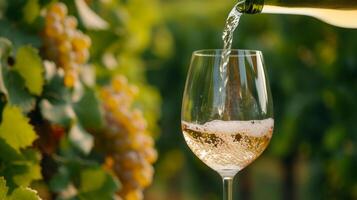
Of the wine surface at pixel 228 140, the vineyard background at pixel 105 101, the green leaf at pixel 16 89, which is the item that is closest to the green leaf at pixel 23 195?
the vineyard background at pixel 105 101

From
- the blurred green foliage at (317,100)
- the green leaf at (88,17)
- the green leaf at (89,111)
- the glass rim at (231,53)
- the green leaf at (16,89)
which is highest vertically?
the green leaf at (88,17)

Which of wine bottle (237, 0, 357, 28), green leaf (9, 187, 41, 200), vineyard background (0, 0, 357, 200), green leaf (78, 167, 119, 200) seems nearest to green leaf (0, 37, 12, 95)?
vineyard background (0, 0, 357, 200)

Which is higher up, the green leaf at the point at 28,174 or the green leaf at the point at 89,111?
the green leaf at the point at 89,111

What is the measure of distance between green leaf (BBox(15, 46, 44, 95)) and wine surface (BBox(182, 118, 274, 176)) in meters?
0.46

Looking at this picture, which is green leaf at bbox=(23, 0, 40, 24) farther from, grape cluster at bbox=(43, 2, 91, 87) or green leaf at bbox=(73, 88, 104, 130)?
green leaf at bbox=(73, 88, 104, 130)

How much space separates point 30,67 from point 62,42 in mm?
207

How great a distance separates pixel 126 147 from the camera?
3111 mm

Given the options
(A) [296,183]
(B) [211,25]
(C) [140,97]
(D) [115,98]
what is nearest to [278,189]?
(A) [296,183]

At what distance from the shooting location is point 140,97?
4.47 metres

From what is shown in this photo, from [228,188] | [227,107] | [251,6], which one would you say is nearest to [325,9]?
[251,6]

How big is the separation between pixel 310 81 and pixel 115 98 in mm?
3585

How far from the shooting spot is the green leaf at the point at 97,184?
290 cm

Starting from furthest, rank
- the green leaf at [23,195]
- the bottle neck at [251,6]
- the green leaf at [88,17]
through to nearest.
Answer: the green leaf at [88,17]
the bottle neck at [251,6]
the green leaf at [23,195]

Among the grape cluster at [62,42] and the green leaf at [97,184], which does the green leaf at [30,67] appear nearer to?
the grape cluster at [62,42]
